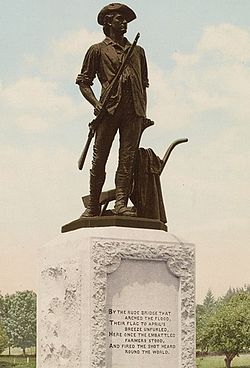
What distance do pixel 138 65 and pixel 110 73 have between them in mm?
424

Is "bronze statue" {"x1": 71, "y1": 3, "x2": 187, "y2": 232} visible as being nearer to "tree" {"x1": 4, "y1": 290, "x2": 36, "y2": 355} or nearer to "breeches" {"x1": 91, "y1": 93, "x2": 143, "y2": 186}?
"breeches" {"x1": 91, "y1": 93, "x2": 143, "y2": 186}

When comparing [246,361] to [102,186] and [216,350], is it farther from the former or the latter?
[102,186]

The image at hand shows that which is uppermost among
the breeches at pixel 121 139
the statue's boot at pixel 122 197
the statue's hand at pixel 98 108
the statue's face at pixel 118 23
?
the statue's face at pixel 118 23

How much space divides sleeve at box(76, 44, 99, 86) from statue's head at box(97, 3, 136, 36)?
0.34 meters

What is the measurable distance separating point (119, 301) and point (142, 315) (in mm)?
312

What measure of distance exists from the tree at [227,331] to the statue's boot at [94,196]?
31496 mm

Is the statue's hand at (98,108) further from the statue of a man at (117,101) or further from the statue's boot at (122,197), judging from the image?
the statue's boot at (122,197)

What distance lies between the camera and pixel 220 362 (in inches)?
1769

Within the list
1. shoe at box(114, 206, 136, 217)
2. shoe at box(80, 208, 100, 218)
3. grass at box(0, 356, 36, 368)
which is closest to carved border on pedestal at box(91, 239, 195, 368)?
shoe at box(114, 206, 136, 217)

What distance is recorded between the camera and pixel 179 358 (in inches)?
398

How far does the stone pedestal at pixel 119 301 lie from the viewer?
9.66 meters

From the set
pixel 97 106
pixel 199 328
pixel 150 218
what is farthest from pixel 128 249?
pixel 199 328

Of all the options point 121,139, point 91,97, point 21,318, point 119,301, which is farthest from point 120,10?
point 21,318

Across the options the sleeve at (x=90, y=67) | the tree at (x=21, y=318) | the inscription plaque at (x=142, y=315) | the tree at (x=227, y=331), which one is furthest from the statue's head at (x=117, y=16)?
the tree at (x=227, y=331)
